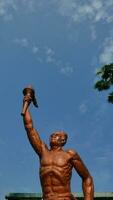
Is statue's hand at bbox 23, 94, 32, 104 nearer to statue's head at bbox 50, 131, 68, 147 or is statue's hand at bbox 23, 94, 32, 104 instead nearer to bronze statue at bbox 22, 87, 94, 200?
bronze statue at bbox 22, 87, 94, 200

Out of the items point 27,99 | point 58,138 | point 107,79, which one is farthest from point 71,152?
point 107,79

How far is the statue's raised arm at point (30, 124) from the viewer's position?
A: 26.9ft

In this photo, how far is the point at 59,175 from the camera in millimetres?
7945

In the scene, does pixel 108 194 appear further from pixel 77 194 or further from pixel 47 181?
pixel 47 181

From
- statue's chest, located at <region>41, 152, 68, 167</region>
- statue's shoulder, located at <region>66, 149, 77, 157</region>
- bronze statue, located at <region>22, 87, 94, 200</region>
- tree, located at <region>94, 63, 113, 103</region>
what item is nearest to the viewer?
bronze statue, located at <region>22, 87, 94, 200</region>

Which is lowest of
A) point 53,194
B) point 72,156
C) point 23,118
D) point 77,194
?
point 53,194

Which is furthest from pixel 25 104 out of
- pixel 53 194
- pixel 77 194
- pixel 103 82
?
pixel 103 82

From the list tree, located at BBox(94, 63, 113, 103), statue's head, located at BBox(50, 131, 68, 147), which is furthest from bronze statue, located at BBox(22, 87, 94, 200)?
tree, located at BBox(94, 63, 113, 103)

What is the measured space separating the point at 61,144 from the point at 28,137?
0.50 m

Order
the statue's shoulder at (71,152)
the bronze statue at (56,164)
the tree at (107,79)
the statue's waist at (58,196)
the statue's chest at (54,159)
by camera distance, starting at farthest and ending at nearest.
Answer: the tree at (107,79), the statue's shoulder at (71,152), the statue's chest at (54,159), the bronze statue at (56,164), the statue's waist at (58,196)

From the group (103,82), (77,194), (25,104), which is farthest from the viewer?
(103,82)

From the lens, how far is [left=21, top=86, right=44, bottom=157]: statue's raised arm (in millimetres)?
8203

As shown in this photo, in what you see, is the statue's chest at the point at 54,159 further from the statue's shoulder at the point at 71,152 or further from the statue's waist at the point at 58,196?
the statue's waist at the point at 58,196

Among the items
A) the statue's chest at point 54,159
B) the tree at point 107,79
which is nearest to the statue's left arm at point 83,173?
the statue's chest at point 54,159
